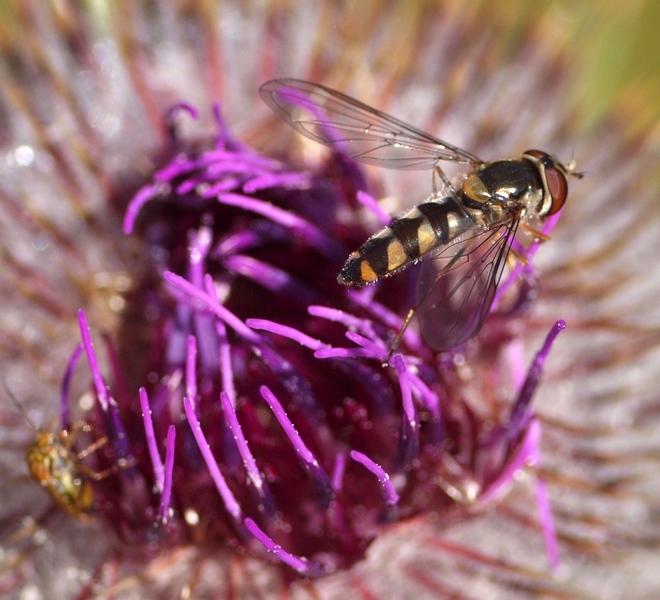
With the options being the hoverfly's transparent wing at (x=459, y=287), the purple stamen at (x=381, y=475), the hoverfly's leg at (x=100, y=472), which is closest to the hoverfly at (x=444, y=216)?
the hoverfly's transparent wing at (x=459, y=287)

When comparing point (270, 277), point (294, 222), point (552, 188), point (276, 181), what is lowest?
point (270, 277)

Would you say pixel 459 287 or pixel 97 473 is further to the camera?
pixel 97 473

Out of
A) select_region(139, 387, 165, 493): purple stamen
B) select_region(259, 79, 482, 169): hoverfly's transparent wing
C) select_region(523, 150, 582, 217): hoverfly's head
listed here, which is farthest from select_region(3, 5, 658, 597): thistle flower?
select_region(523, 150, 582, 217): hoverfly's head

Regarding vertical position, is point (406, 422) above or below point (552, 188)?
below

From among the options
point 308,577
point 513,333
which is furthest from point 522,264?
point 308,577

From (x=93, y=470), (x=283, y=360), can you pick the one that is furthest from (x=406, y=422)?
(x=93, y=470)

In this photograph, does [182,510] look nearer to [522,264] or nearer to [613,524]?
[522,264]

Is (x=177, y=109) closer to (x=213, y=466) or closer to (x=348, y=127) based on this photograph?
(x=348, y=127)
